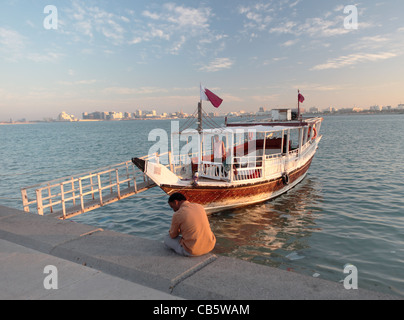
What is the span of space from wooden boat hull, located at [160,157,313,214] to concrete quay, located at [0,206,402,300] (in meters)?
6.12

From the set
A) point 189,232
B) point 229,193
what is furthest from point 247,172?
point 189,232

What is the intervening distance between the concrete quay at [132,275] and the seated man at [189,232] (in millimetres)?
135

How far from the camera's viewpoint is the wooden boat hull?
1136cm

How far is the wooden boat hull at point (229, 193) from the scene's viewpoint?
37.3 ft

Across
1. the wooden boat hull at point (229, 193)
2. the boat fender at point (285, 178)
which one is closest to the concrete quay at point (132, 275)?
the wooden boat hull at point (229, 193)

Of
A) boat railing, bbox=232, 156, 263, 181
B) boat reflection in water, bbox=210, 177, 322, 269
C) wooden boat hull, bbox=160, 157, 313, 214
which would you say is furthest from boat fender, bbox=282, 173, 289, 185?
boat railing, bbox=232, 156, 263, 181

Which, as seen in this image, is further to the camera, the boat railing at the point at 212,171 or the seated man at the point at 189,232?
the boat railing at the point at 212,171

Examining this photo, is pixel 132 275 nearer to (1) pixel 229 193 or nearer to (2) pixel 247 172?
(1) pixel 229 193

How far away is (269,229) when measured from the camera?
37.1 feet

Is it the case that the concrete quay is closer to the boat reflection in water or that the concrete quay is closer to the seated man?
the seated man

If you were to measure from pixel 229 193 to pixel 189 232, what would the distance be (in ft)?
26.4

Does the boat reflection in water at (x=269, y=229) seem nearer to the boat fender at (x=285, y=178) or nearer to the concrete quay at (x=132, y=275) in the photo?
the boat fender at (x=285, y=178)
